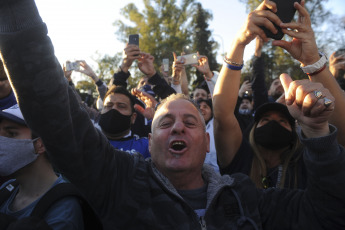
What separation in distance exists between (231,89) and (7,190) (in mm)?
1729

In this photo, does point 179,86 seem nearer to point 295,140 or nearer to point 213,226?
point 295,140

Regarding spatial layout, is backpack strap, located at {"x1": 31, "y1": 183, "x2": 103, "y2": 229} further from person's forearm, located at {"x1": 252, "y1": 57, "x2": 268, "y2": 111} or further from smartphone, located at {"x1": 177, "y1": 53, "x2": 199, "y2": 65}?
smartphone, located at {"x1": 177, "y1": 53, "x2": 199, "y2": 65}

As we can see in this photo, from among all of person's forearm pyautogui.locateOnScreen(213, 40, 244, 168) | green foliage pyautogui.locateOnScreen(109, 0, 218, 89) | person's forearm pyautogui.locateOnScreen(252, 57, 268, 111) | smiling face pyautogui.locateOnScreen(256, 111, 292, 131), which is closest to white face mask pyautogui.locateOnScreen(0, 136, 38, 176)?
person's forearm pyautogui.locateOnScreen(213, 40, 244, 168)

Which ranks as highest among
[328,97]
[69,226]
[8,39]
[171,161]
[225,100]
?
[8,39]

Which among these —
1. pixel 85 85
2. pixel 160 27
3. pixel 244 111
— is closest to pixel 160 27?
pixel 160 27

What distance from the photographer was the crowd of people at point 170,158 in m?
1.31

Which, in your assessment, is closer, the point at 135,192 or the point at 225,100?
the point at 135,192

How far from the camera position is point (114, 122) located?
141 inches

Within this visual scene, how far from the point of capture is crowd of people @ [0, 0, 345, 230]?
131 cm

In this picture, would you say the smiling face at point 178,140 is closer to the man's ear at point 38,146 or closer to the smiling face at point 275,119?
the man's ear at point 38,146

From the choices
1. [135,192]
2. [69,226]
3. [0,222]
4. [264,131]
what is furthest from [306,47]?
[0,222]

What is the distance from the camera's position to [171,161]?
195cm

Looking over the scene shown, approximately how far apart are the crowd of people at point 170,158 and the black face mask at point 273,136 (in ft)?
0.39

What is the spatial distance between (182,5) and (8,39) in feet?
92.4
